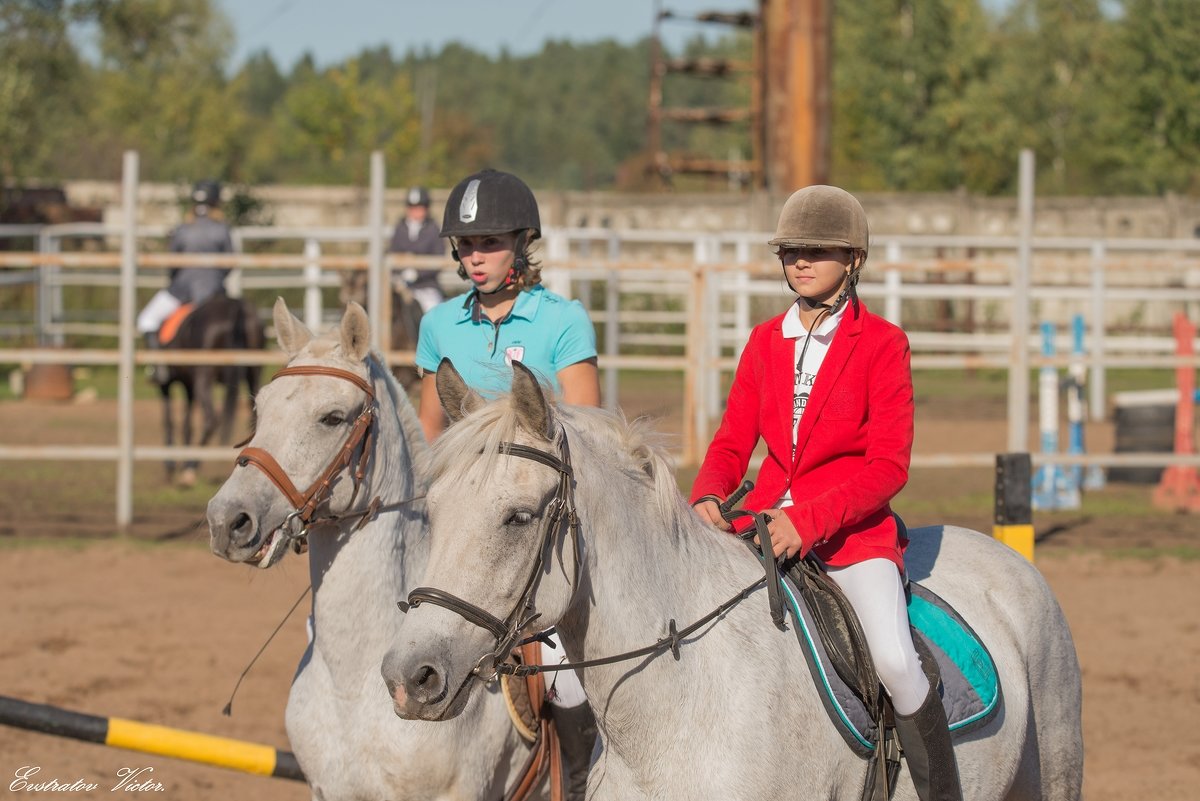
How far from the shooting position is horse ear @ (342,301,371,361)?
12.7 ft

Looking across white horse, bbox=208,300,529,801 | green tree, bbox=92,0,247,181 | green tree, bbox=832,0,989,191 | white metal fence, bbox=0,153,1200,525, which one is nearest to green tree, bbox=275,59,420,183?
green tree, bbox=92,0,247,181

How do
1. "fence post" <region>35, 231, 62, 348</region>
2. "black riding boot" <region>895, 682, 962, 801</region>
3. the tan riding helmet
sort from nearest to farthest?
"black riding boot" <region>895, 682, 962, 801</region>, the tan riding helmet, "fence post" <region>35, 231, 62, 348</region>

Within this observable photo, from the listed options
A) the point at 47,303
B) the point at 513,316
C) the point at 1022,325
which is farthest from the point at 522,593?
the point at 47,303

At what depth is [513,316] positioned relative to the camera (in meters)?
3.91

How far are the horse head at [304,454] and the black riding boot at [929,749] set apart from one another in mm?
1637

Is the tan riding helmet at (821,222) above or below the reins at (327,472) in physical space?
above

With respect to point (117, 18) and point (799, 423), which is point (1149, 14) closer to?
point (117, 18)

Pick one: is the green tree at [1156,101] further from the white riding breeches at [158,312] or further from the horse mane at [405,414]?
the horse mane at [405,414]

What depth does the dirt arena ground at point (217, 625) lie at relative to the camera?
18.7 ft

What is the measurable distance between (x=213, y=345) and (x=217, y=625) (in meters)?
4.60

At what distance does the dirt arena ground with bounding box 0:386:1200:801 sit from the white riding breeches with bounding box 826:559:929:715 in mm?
1972

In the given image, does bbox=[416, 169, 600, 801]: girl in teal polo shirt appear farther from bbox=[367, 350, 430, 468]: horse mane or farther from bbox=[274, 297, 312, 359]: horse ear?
bbox=[274, 297, 312, 359]: horse ear

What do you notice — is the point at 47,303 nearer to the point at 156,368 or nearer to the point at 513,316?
the point at 156,368

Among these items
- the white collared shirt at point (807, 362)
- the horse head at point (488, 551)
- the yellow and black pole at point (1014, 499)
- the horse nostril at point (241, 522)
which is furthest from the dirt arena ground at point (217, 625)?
the white collared shirt at point (807, 362)
